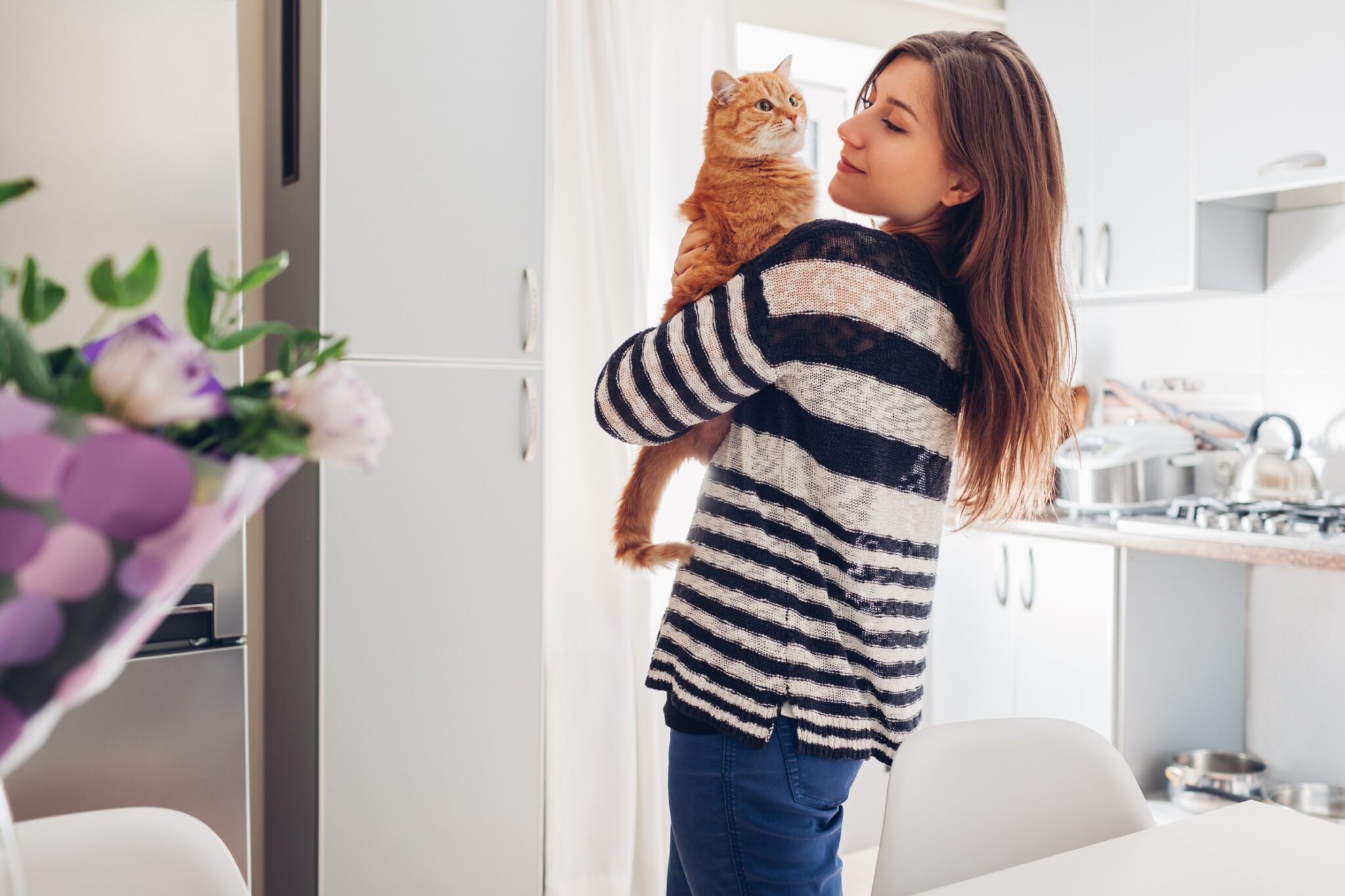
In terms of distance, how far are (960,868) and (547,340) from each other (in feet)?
5.10

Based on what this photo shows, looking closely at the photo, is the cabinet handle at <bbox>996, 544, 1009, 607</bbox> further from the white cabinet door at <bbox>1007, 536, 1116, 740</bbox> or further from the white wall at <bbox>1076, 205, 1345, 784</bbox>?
the white wall at <bbox>1076, 205, 1345, 784</bbox>

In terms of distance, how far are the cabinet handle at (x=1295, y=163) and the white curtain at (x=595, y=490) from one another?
4.96 ft

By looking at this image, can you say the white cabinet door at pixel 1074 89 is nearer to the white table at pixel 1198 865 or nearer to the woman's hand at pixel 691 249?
the woman's hand at pixel 691 249

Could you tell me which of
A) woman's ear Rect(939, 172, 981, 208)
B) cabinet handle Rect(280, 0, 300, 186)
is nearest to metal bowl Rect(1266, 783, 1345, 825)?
woman's ear Rect(939, 172, 981, 208)

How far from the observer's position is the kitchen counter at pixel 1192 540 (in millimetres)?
2158

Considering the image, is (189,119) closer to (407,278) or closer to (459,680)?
(407,278)

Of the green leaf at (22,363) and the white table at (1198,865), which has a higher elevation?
the green leaf at (22,363)

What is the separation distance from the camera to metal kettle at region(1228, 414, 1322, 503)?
2598 millimetres

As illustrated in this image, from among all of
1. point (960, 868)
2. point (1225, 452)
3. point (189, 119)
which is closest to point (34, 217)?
point (189, 119)

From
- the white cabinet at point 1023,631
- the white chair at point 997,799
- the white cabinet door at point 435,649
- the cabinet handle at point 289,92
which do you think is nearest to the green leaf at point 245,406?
the white chair at point 997,799

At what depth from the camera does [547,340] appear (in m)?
2.40

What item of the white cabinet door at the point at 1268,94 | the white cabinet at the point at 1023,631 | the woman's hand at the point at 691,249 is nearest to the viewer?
the woman's hand at the point at 691,249

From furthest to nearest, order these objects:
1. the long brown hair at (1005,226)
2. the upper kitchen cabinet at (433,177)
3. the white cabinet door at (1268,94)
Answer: the white cabinet door at (1268,94) → the upper kitchen cabinet at (433,177) → the long brown hair at (1005,226)

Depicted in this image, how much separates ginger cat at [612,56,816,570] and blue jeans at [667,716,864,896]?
9.4 inches
